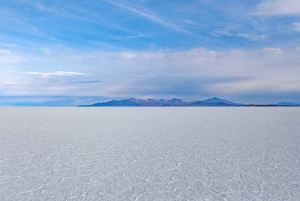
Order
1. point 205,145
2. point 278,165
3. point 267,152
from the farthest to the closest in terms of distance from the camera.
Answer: point 205,145 < point 267,152 < point 278,165

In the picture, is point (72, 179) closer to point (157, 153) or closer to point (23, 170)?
point (23, 170)

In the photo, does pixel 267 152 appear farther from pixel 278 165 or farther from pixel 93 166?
pixel 93 166

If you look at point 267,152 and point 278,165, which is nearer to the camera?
point 278,165

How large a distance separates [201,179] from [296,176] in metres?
1.31

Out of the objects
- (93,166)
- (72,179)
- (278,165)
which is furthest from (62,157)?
(278,165)

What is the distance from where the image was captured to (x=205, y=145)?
7082 mm

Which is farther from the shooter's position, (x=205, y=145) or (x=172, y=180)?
(x=205, y=145)

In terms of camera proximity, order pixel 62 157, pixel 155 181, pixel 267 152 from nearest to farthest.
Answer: pixel 155 181 < pixel 62 157 < pixel 267 152

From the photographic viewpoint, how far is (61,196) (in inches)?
138

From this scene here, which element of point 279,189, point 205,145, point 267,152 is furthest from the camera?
point 205,145

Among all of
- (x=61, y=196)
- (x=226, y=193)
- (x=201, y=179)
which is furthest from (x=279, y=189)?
(x=61, y=196)

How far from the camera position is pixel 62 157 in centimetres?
573

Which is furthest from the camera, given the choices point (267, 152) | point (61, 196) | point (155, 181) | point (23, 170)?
point (267, 152)

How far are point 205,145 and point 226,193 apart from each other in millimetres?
3498
